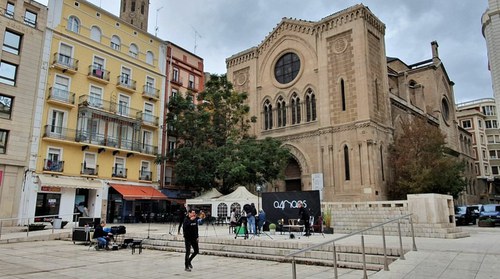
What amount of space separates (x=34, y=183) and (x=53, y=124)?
172 inches

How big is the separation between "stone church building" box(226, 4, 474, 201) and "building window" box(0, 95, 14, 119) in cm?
2051

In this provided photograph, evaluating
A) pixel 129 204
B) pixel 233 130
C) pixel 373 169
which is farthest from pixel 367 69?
pixel 129 204

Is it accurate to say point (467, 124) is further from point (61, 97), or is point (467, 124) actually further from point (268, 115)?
point (61, 97)

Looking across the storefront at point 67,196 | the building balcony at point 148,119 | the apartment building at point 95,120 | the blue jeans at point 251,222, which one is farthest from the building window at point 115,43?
the blue jeans at point 251,222

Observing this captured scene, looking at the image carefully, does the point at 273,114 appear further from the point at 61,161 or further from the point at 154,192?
the point at 61,161

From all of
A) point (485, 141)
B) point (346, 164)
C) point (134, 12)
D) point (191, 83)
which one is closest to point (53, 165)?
point (191, 83)

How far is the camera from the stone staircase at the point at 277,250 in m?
9.55

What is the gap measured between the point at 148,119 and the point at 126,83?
11.8 feet

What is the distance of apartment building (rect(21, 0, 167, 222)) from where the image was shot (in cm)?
2438

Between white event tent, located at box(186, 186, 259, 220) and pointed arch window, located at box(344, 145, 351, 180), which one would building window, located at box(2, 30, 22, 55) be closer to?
white event tent, located at box(186, 186, 259, 220)

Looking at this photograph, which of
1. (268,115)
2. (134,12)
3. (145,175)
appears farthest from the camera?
(134,12)

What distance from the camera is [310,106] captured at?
32.0 m

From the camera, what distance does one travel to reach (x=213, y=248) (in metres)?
13.3

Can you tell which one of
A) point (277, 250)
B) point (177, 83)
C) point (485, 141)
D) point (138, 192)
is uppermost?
point (177, 83)
